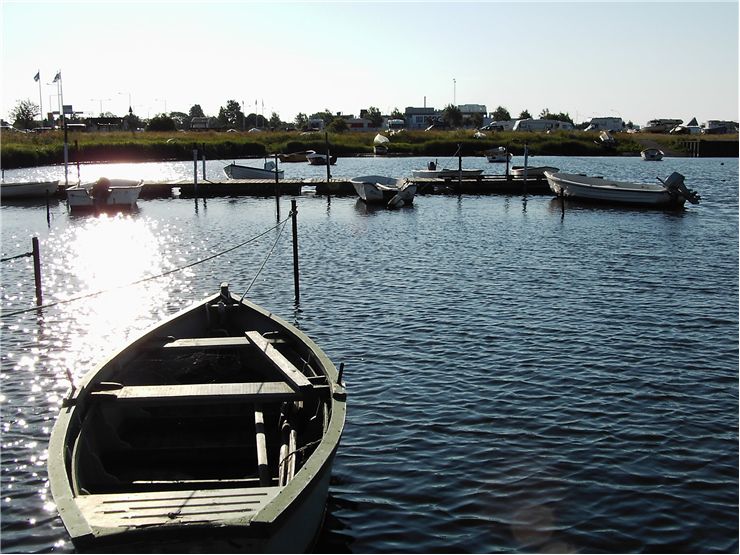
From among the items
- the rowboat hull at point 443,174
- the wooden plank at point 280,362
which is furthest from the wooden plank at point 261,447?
the rowboat hull at point 443,174

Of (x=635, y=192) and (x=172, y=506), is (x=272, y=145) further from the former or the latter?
(x=172, y=506)

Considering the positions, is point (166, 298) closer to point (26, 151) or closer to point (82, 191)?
point (82, 191)

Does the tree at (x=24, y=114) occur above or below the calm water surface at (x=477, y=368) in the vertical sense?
above

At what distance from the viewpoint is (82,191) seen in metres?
47.1

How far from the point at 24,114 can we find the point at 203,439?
154 meters

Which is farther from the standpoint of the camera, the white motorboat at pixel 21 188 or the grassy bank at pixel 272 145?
the grassy bank at pixel 272 145

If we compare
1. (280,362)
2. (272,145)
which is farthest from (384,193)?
(272,145)

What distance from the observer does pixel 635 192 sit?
48312mm

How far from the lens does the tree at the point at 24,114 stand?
141875 millimetres

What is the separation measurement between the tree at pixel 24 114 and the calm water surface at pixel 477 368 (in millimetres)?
117682

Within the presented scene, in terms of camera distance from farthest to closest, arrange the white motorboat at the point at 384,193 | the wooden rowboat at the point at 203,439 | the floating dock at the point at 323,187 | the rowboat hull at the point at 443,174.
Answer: the rowboat hull at the point at 443,174
the floating dock at the point at 323,187
the white motorboat at the point at 384,193
the wooden rowboat at the point at 203,439

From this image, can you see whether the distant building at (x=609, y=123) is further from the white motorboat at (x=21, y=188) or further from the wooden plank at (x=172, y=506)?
the wooden plank at (x=172, y=506)

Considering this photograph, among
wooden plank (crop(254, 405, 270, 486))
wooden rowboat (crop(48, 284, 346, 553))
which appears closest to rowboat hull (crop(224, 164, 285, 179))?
wooden rowboat (crop(48, 284, 346, 553))

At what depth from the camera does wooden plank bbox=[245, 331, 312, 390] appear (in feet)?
38.0
